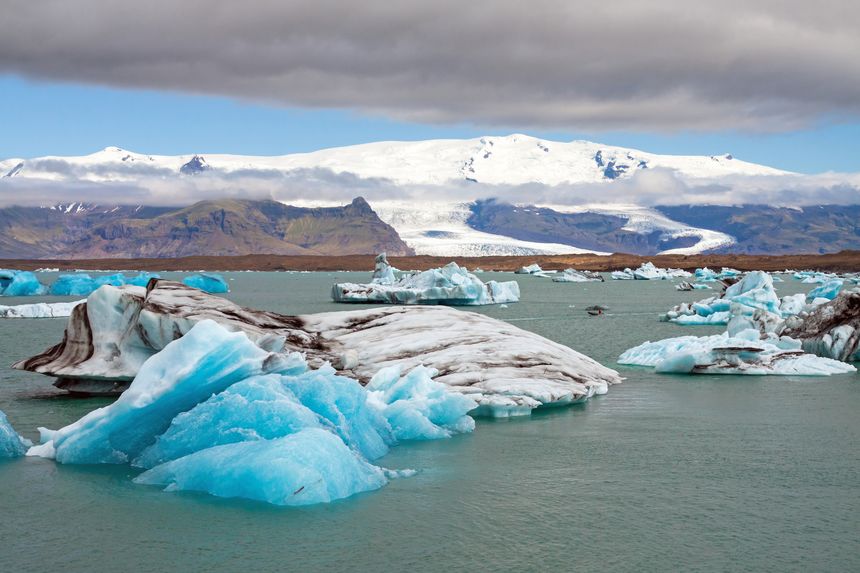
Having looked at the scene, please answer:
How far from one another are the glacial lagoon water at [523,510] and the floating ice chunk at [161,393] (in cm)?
33

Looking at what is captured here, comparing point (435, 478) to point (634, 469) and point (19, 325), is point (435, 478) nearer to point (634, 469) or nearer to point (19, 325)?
point (634, 469)

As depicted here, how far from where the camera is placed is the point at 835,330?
855 inches

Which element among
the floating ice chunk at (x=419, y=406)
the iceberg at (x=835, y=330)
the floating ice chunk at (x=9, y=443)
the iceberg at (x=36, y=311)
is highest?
the iceberg at (x=835, y=330)

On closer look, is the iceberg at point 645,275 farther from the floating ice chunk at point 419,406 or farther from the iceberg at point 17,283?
the floating ice chunk at point 419,406

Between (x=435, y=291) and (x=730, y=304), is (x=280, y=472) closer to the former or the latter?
(x=730, y=304)

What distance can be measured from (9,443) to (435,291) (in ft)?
129

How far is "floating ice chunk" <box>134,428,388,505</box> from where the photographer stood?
866 centimetres

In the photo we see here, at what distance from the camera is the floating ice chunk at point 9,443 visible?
35.0 ft

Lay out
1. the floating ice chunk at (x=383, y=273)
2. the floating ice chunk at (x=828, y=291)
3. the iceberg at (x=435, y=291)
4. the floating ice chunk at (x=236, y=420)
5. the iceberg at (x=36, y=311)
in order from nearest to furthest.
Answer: the floating ice chunk at (x=236, y=420) < the floating ice chunk at (x=828, y=291) < the iceberg at (x=36, y=311) < the iceberg at (x=435, y=291) < the floating ice chunk at (x=383, y=273)

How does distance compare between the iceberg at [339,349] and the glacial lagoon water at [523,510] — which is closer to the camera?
the glacial lagoon water at [523,510]

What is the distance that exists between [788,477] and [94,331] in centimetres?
1055

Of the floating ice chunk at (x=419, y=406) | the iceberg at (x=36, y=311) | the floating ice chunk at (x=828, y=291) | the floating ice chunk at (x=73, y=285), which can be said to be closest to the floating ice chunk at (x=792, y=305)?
the floating ice chunk at (x=828, y=291)

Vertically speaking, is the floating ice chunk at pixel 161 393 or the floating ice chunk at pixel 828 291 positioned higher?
the floating ice chunk at pixel 828 291

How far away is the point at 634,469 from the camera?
10.2 m
